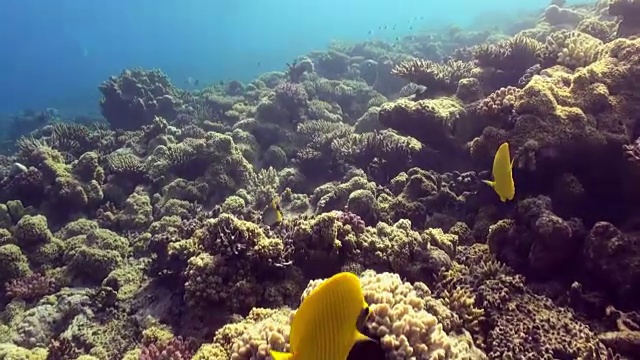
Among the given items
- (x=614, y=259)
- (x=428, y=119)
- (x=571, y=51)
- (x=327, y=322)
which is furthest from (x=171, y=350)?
(x=571, y=51)

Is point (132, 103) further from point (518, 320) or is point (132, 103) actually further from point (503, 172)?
point (518, 320)

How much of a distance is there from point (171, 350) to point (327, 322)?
11.1 feet

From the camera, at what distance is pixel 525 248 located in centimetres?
545

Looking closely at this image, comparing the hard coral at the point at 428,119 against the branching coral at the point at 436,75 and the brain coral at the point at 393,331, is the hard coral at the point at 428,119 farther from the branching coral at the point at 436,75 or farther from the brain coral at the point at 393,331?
the brain coral at the point at 393,331

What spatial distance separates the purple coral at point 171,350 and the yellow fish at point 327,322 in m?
3.20

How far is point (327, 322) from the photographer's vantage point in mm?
1778

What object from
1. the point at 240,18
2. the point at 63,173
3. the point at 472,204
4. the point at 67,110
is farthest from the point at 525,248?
the point at 240,18

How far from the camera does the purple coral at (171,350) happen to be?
4.52 m

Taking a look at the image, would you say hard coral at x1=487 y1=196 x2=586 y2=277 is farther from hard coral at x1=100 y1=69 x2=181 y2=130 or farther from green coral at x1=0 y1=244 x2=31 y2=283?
hard coral at x1=100 y1=69 x2=181 y2=130

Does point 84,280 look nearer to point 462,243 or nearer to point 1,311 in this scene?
point 1,311

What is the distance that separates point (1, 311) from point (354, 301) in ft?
24.0

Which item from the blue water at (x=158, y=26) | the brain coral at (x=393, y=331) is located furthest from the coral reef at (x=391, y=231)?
the blue water at (x=158, y=26)

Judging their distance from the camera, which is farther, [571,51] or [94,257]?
[571,51]

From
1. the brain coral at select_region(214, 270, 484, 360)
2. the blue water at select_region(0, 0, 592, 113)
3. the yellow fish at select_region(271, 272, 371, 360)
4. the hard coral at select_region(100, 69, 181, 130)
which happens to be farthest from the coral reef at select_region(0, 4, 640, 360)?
the blue water at select_region(0, 0, 592, 113)
